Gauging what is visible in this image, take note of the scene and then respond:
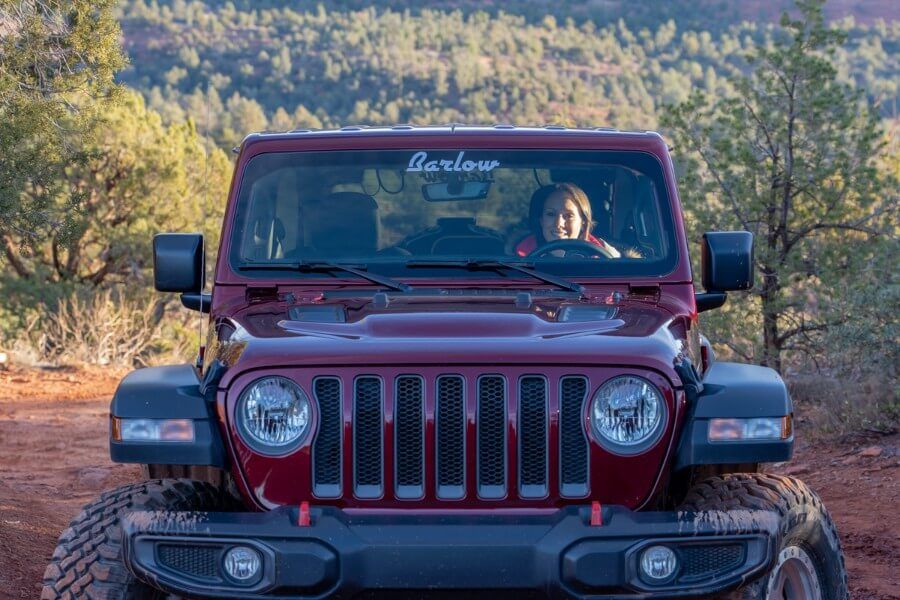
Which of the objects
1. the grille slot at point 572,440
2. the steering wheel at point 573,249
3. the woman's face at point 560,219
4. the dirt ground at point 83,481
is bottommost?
the dirt ground at point 83,481

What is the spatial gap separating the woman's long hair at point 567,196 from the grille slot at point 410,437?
133 centimetres

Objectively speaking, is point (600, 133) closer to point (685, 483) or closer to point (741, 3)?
point (685, 483)

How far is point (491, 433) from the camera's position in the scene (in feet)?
11.5

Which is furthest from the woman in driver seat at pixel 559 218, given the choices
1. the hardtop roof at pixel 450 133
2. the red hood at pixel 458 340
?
the red hood at pixel 458 340

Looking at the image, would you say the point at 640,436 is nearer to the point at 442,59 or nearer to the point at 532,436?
the point at 532,436

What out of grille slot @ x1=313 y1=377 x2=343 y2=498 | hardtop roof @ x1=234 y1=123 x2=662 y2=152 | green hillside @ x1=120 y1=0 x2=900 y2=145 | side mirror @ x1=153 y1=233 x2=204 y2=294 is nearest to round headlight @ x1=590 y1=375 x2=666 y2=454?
grille slot @ x1=313 y1=377 x2=343 y2=498

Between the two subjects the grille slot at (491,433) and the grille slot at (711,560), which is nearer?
the grille slot at (711,560)

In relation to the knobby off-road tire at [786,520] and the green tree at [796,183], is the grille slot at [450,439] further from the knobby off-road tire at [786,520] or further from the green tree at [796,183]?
the green tree at [796,183]

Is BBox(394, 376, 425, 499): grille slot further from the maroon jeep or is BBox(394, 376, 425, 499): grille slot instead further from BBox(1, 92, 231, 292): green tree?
BBox(1, 92, 231, 292): green tree

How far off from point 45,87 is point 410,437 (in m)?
7.06

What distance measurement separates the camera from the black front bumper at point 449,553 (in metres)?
3.30

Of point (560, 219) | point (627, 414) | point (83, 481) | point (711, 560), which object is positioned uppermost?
point (560, 219)

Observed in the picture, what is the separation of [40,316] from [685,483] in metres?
13.7

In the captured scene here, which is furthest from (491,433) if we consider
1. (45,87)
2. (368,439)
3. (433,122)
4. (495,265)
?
(433,122)
